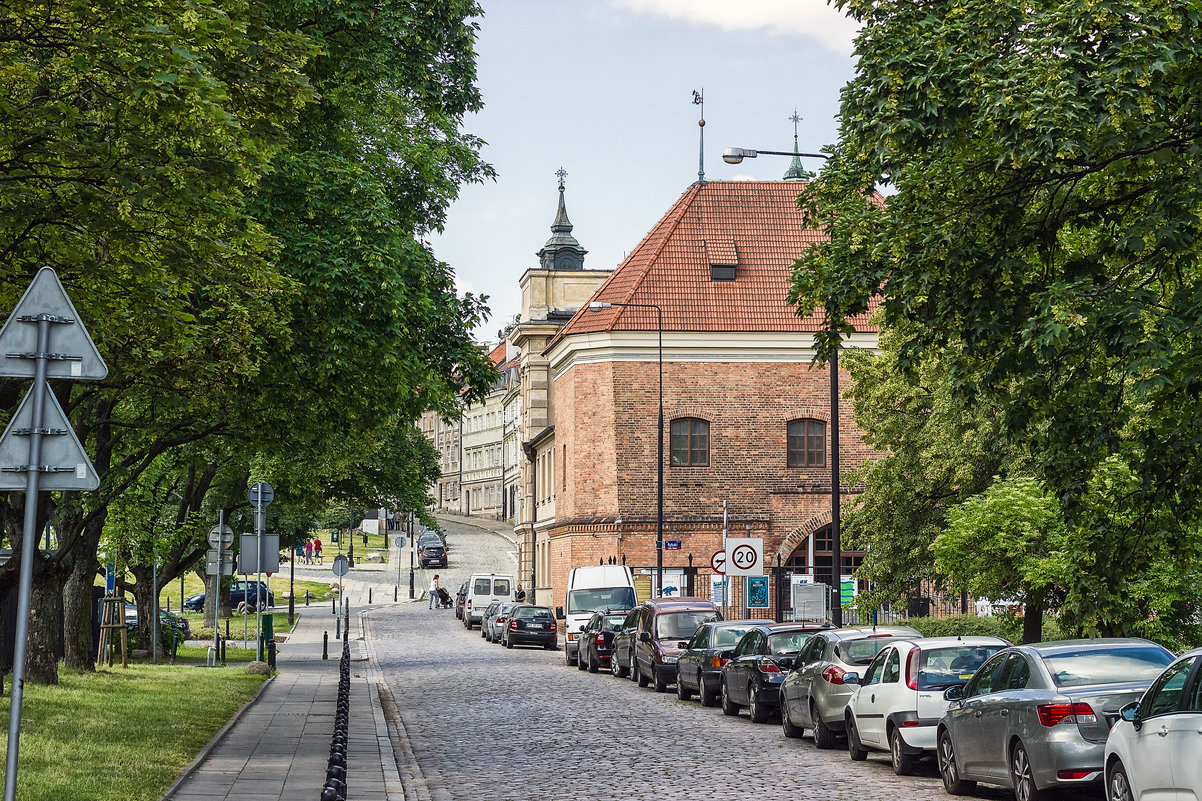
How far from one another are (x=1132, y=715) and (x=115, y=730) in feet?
40.1

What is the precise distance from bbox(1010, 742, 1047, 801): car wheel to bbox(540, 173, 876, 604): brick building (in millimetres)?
42957

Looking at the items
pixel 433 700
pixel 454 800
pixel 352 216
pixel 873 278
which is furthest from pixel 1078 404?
pixel 433 700

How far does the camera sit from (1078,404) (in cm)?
1622

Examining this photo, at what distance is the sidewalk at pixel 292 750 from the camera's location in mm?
14461

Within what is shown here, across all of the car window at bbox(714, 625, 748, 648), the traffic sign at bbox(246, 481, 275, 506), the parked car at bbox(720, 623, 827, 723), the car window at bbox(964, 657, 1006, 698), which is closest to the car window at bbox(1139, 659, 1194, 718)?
the car window at bbox(964, 657, 1006, 698)

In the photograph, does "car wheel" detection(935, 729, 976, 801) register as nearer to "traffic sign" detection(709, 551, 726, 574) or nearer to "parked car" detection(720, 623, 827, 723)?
"parked car" detection(720, 623, 827, 723)

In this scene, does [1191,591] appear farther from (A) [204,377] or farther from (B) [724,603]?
(B) [724,603]

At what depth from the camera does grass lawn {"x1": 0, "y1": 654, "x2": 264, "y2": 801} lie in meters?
13.8

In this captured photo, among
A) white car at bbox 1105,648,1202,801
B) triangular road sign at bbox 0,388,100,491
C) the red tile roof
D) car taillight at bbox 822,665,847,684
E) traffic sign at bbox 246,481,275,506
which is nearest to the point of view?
triangular road sign at bbox 0,388,100,491

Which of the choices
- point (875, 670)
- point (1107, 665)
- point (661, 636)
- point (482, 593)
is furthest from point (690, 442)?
point (1107, 665)

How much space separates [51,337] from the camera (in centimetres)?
905

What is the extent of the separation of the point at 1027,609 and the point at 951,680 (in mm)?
13024

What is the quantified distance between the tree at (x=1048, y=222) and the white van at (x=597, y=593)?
28.8 meters

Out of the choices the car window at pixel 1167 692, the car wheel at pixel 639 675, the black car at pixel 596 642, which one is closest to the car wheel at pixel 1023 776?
the car window at pixel 1167 692
